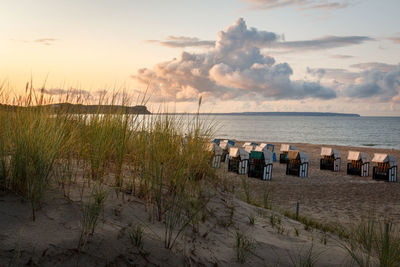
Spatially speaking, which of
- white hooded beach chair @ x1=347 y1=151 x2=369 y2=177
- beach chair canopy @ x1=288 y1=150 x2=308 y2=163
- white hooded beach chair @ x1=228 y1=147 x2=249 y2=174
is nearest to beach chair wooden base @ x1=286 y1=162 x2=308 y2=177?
beach chair canopy @ x1=288 y1=150 x2=308 y2=163

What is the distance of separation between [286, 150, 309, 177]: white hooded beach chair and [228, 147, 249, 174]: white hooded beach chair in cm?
218

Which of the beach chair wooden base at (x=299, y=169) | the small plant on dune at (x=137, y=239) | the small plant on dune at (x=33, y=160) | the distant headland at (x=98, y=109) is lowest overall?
the beach chair wooden base at (x=299, y=169)

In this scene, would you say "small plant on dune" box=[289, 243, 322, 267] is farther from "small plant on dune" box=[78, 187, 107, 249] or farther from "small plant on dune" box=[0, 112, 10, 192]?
"small plant on dune" box=[0, 112, 10, 192]

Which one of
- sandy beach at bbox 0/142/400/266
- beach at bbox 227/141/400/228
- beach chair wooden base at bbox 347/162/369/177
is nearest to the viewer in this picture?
sandy beach at bbox 0/142/400/266

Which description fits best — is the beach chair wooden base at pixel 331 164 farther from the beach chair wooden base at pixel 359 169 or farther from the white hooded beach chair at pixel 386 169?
the white hooded beach chair at pixel 386 169

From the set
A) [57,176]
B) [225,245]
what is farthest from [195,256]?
[57,176]

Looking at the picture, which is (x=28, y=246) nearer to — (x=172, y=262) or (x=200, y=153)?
(x=172, y=262)

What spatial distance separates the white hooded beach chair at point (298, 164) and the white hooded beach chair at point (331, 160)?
2.60 meters

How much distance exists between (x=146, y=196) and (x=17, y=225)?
1.22 metres

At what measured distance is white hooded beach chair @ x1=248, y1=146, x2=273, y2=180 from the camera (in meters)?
13.3

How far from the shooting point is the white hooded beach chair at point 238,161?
1419 centimetres

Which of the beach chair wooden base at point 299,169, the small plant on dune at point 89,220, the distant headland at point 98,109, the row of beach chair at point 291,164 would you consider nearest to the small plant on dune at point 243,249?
the small plant on dune at point 89,220

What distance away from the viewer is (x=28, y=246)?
7.56 feet

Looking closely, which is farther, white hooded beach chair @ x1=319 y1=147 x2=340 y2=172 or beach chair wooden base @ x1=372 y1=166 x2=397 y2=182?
white hooded beach chair @ x1=319 y1=147 x2=340 y2=172
